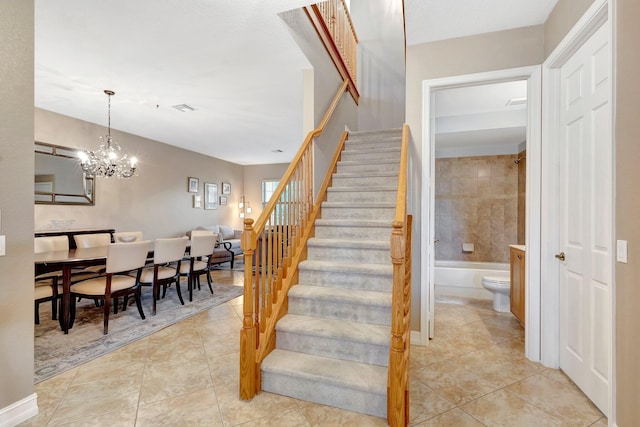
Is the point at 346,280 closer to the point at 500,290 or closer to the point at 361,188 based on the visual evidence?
the point at 361,188

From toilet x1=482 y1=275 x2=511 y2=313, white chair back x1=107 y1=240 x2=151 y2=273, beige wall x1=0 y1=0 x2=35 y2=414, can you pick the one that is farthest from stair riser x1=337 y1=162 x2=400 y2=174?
beige wall x1=0 y1=0 x2=35 y2=414

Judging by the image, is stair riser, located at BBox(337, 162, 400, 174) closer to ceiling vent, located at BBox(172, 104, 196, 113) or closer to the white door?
the white door

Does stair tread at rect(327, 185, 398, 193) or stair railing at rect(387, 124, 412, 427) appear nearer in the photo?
stair railing at rect(387, 124, 412, 427)

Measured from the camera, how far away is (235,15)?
2.36 m

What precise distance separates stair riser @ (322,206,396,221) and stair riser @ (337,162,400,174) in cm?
72

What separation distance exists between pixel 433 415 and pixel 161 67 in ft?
12.9

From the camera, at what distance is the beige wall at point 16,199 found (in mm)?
1588

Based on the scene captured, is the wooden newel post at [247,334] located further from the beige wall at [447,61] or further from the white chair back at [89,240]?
the white chair back at [89,240]

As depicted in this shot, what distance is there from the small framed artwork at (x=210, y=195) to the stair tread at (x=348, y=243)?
223 inches

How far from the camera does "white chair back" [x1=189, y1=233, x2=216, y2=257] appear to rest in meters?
4.14

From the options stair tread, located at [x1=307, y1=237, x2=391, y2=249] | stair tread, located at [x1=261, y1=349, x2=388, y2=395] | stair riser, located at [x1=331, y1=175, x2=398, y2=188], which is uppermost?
stair riser, located at [x1=331, y1=175, x2=398, y2=188]

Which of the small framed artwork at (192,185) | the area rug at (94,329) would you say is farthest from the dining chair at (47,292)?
the small framed artwork at (192,185)

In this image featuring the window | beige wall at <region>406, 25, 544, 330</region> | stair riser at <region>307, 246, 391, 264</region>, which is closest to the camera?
beige wall at <region>406, 25, 544, 330</region>

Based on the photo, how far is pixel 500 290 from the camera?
11.2 feet
